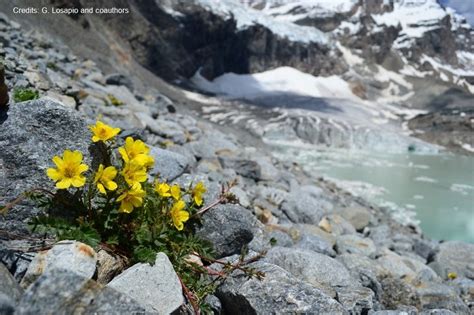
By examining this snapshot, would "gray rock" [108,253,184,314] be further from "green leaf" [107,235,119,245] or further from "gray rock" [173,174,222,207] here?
"gray rock" [173,174,222,207]

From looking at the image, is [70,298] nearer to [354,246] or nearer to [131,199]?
[131,199]

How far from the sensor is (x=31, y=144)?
7.21 ft

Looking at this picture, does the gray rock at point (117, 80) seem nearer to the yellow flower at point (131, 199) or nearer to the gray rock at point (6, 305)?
the yellow flower at point (131, 199)

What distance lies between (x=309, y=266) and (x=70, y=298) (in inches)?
74.9

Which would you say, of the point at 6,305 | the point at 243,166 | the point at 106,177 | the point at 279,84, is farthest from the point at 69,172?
the point at 279,84

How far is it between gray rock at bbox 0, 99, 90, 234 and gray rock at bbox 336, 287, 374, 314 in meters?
1.63

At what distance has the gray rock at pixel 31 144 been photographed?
2092mm

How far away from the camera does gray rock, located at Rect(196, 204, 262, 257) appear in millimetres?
2629

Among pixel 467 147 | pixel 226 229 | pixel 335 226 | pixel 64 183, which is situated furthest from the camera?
pixel 467 147

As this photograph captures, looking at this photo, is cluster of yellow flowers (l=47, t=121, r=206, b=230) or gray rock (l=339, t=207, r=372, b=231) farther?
gray rock (l=339, t=207, r=372, b=231)

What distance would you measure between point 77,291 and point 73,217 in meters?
0.61

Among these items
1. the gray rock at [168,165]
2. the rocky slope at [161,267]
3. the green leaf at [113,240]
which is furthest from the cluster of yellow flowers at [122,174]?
the gray rock at [168,165]

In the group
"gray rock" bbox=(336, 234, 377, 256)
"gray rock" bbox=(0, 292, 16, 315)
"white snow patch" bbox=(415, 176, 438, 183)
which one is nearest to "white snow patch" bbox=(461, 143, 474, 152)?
"white snow patch" bbox=(415, 176, 438, 183)

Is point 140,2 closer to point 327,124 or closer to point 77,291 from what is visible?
point 327,124
